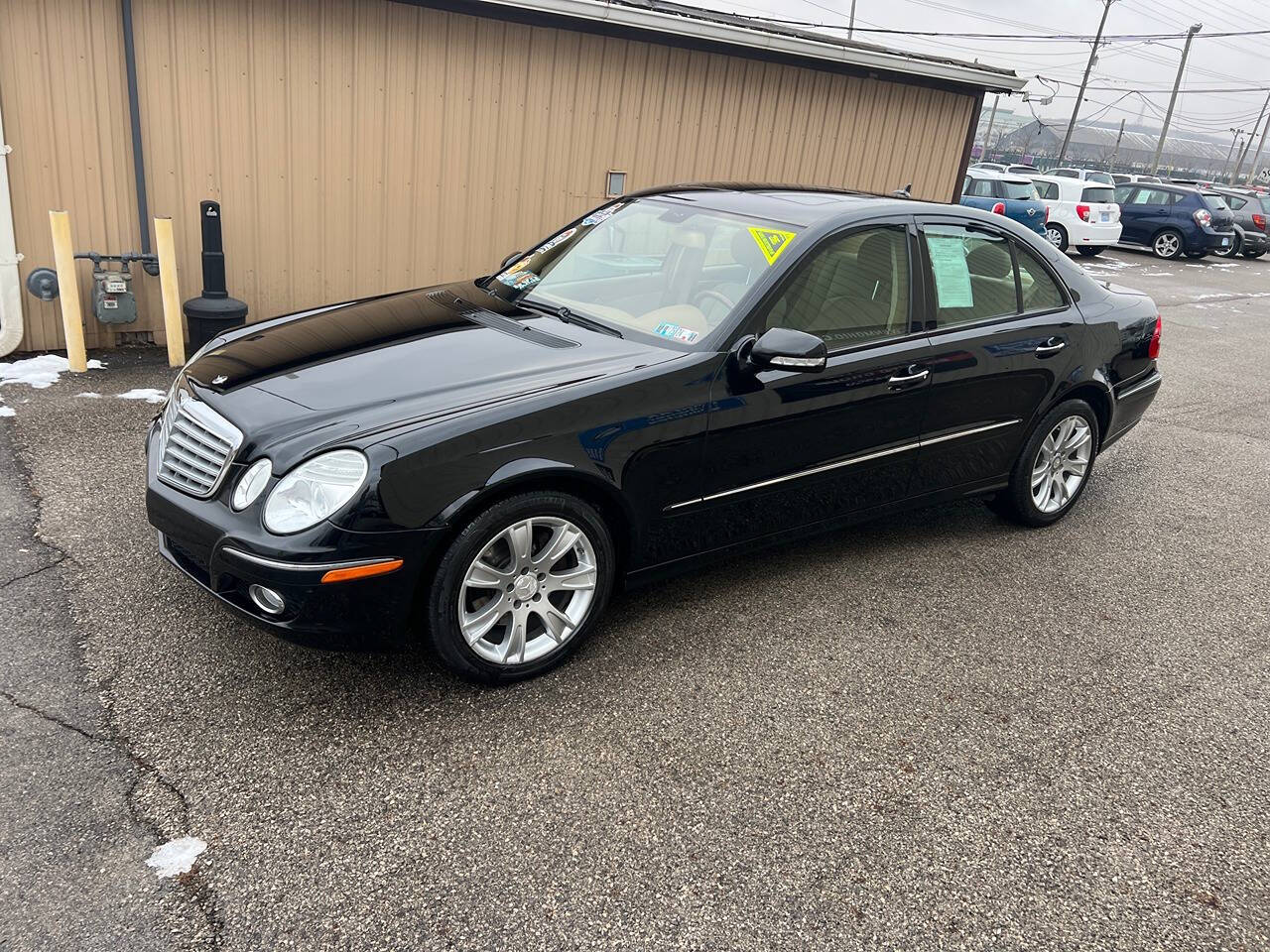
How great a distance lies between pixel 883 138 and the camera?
10.1 meters

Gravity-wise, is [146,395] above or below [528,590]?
below

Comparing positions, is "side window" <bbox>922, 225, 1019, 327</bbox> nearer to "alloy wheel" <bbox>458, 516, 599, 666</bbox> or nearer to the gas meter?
"alloy wheel" <bbox>458, 516, 599, 666</bbox>

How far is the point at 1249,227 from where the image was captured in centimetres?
2280

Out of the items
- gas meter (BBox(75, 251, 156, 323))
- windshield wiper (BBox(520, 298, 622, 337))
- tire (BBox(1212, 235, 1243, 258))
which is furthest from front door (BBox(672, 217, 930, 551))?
tire (BBox(1212, 235, 1243, 258))

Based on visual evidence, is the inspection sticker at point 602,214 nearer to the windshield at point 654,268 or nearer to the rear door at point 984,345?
the windshield at point 654,268

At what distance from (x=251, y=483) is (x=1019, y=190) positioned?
1905cm

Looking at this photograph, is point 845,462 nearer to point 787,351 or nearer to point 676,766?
point 787,351

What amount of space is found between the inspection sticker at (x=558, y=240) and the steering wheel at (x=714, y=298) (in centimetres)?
104

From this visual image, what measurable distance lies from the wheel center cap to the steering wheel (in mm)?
1207

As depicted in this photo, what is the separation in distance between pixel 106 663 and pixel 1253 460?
22.3 feet

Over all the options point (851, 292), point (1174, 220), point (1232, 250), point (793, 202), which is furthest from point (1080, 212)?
point (851, 292)

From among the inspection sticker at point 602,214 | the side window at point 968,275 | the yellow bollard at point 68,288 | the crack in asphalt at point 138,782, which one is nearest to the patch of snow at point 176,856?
the crack in asphalt at point 138,782

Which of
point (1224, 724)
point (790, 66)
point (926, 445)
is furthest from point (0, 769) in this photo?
point (790, 66)

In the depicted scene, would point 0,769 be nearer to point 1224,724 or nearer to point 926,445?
point 926,445
